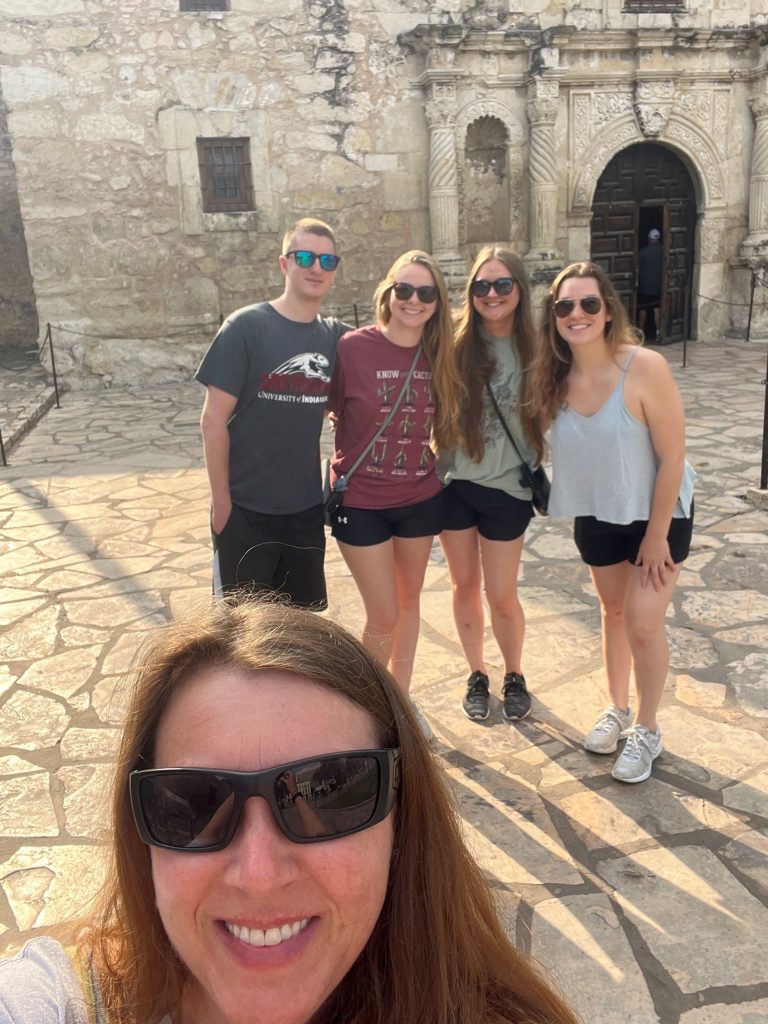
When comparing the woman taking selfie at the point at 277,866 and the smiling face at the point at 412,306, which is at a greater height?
the smiling face at the point at 412,306

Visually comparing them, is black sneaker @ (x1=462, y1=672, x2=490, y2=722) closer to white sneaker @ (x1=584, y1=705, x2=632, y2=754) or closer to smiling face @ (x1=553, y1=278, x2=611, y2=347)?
white sneaker @ (x1=584, y1=705, x2=632, y2=754)

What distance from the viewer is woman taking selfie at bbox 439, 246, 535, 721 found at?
3.02 m

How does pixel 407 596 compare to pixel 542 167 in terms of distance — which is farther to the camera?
pixel 542 167

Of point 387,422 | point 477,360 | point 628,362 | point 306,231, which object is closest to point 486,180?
point 306,231

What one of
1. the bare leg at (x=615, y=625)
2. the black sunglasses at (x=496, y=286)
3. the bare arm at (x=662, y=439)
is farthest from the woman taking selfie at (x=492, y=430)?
the bare arm at (x=662, y=439)

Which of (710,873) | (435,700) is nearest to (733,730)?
(710,873)

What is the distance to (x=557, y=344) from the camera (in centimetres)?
291

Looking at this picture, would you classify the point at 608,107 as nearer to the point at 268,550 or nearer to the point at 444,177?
the point at 444,177

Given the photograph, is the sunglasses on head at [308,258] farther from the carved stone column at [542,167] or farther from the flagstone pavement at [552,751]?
the carved stone column at [542,167]

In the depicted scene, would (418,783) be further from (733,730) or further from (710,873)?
(733,730)

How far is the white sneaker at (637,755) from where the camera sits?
296 centimetres

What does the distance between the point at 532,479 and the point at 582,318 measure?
651mm

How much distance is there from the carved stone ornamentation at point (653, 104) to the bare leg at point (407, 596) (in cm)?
1160

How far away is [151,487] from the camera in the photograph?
7.03 m
